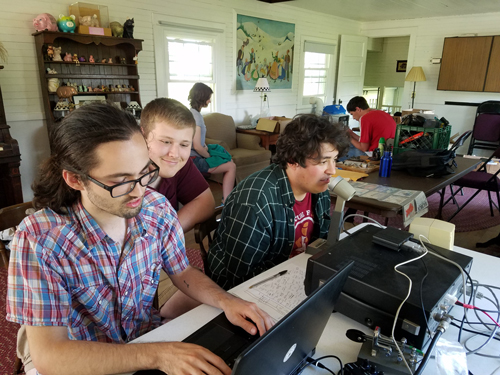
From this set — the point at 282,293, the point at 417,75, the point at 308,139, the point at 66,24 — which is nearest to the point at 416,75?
the point at 417,75

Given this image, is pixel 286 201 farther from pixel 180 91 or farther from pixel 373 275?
pixel 180 91

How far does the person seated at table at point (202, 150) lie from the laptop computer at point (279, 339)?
272 cm

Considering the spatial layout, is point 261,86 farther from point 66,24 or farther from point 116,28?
point 66,24

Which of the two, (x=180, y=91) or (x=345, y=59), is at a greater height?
(x=345, y=59)

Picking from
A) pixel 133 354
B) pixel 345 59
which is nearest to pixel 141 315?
pixel 133 354

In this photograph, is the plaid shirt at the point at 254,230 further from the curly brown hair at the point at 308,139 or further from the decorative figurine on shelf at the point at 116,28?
the decorative figurine on shelf at the point at 116,28

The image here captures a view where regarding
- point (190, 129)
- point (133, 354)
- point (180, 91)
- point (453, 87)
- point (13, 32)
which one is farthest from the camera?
point (453, 87)

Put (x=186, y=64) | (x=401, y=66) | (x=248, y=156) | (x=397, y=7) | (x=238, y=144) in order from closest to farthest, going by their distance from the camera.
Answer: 1. (x=248, y=156)
2. (x=186, y=64)
3. (x=238, y=144)
4. (x=397, y=7)
5. (x=401, y=66)

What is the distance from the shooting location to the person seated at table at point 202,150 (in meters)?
3.58

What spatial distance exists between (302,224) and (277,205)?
0.24 meters

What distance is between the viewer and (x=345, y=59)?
282 inches

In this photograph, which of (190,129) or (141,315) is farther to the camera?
(190,129)

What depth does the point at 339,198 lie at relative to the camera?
4.19 feet

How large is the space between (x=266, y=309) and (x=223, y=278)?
37cm
